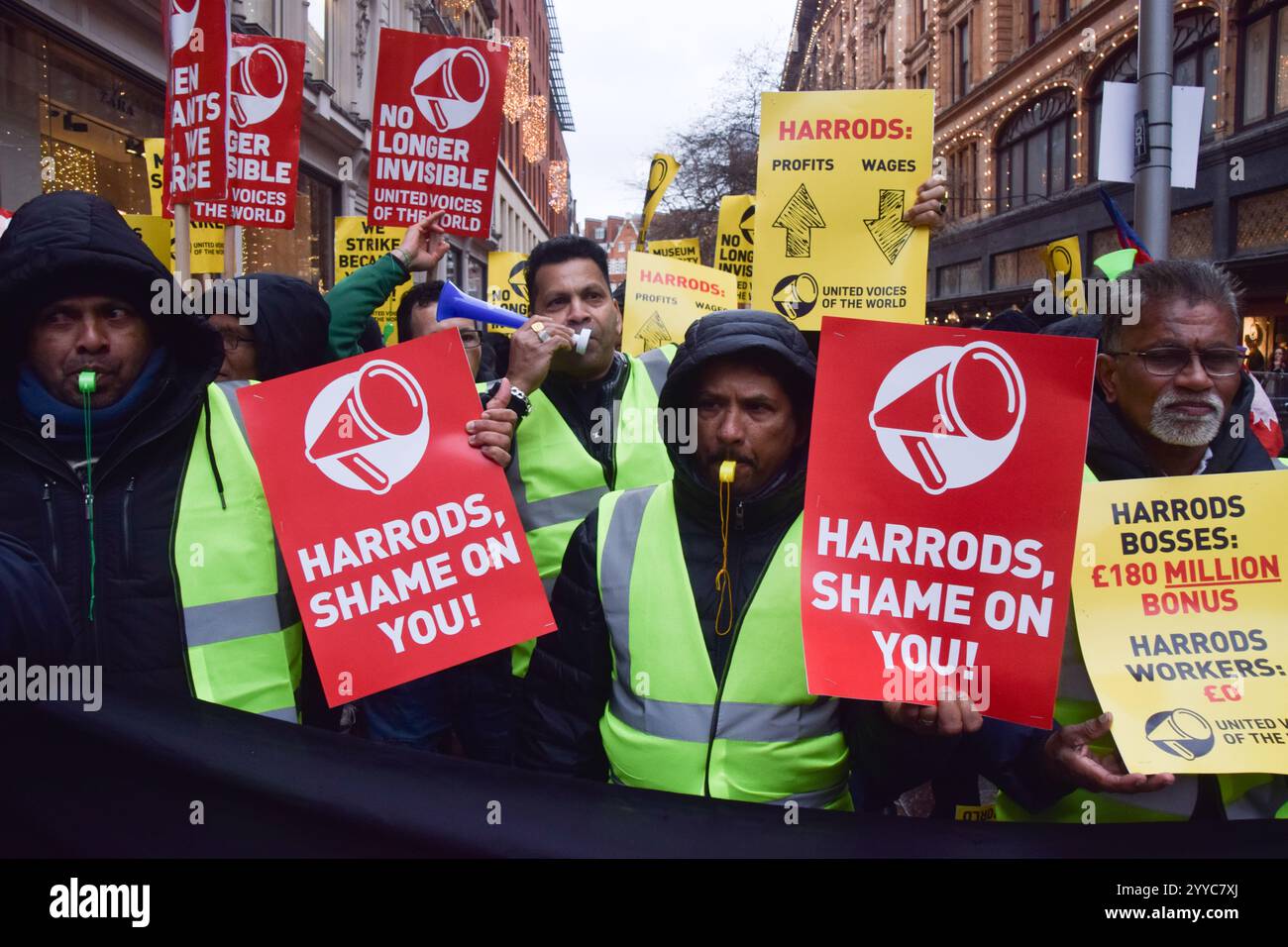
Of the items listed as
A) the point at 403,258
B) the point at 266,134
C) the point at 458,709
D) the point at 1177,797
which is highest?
the point at 266,134

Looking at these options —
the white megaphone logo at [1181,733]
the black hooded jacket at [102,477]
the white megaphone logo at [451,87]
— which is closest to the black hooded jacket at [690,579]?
the white megaphone logo at [1181,733]

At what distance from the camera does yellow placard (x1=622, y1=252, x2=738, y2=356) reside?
5.26 meters

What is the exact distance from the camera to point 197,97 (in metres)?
4.43

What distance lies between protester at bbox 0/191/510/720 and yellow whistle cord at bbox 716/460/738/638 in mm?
502

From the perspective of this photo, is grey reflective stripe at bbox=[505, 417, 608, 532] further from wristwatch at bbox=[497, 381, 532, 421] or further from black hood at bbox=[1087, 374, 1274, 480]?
black hood at bbox=[1087, 374, 1274, 480]

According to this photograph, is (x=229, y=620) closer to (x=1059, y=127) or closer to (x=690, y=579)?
(x=690, y=579)

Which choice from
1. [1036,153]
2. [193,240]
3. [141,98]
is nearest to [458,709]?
[193,240]

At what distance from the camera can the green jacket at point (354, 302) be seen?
3.76 m

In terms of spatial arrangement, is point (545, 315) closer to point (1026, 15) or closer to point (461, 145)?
point (461, 145)

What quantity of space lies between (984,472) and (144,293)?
5.81ft

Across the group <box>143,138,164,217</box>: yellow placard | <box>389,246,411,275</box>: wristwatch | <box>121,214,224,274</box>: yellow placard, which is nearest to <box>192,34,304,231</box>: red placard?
<box>121,214,224,274</box>: yellow placard

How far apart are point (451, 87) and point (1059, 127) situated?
2207 centimetres

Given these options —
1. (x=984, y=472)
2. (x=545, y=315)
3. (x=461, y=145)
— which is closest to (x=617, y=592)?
(x=984, y=472)

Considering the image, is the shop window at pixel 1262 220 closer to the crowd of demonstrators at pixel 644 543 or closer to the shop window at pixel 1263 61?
the shop window at pixel 1263 61
